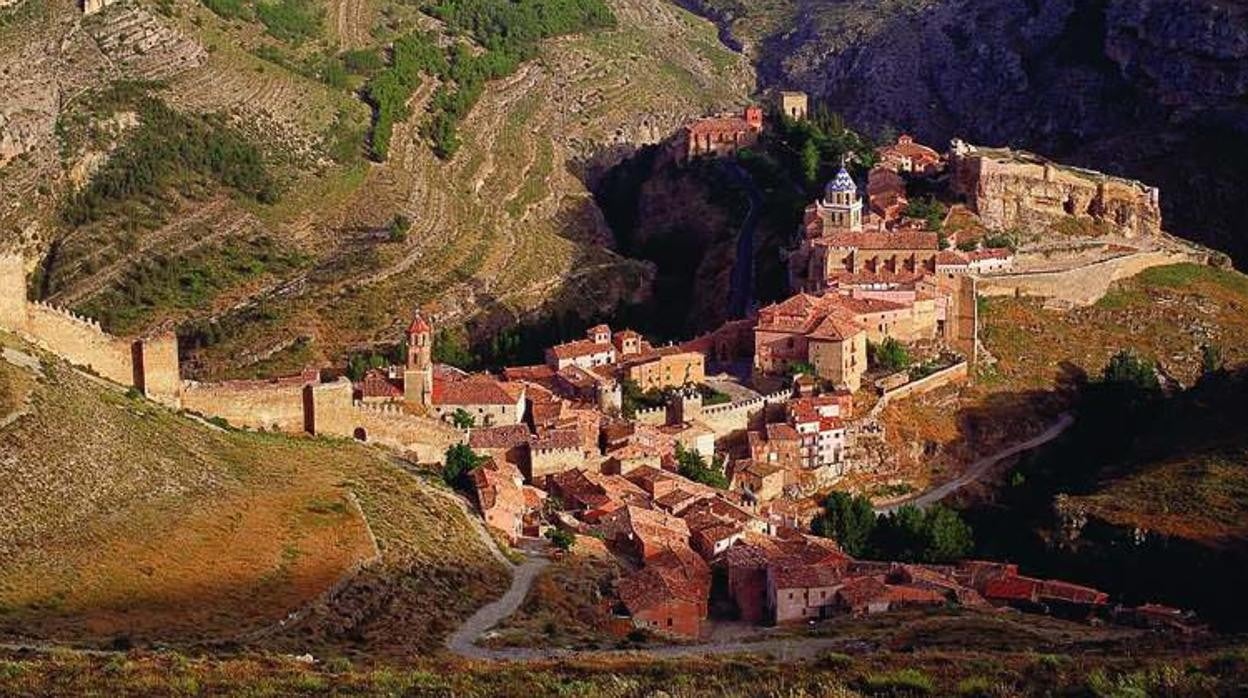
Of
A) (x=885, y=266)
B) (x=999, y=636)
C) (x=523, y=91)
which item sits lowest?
(x=999, y=636)

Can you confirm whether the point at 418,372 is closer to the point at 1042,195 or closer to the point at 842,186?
the point at 842,186

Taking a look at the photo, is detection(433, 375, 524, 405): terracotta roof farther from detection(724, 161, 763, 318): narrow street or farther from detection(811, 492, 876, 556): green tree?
detection(724, 161, 763, 318): narrow street

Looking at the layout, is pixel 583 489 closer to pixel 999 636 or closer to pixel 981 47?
pixel 999 636

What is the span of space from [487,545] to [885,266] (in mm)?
21594

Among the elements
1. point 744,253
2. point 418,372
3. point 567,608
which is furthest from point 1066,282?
point 567,608

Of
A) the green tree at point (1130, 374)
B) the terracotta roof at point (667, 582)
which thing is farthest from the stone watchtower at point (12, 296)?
the green tree at point (1130, 374)

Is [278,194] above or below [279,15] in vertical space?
below

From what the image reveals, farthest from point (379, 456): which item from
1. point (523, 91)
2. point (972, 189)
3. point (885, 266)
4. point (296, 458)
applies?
point (523, 91)

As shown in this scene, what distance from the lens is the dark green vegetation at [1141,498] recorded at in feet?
141

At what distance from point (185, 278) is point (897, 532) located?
33669mm

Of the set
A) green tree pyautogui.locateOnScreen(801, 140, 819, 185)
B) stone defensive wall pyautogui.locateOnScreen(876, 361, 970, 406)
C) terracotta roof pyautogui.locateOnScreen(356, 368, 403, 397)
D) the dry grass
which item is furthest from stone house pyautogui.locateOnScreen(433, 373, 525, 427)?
green tree pyautogui.locateOnScreen(801, 140, 819, 185)

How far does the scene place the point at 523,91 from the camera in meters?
102

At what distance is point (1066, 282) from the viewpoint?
6003cm

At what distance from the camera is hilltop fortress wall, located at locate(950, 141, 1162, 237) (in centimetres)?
6438
